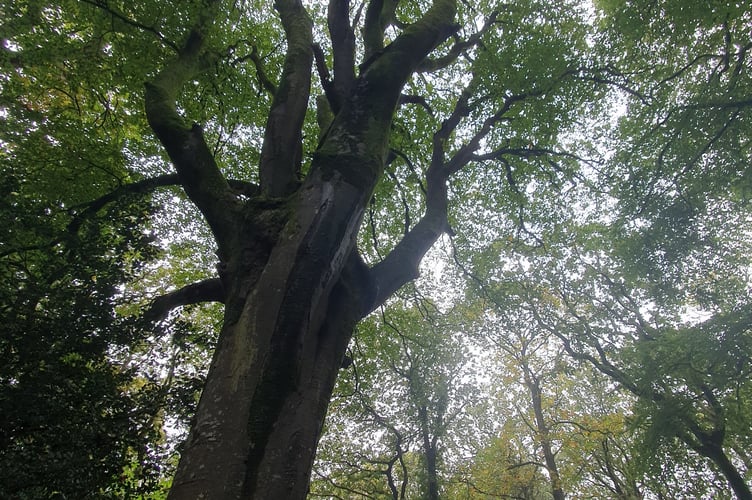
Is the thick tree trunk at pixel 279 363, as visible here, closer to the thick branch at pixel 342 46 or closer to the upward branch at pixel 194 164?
the upward branch at pixel 194 164

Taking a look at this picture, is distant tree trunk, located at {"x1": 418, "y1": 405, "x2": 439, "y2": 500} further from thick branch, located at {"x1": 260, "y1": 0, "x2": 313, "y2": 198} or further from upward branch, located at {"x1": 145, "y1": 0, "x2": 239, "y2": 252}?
upward branch, located at {"x1": 145, "y1": 0, "x2": 239, "y2": 252}

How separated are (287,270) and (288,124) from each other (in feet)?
6.54

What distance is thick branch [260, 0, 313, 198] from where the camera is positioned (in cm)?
350

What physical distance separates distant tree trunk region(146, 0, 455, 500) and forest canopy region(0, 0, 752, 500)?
19mm

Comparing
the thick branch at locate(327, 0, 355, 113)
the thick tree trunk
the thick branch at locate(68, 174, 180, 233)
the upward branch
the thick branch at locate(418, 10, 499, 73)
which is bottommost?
the thick tree trunk

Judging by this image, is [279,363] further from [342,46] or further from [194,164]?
[342,46]

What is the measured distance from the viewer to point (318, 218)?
2.60m

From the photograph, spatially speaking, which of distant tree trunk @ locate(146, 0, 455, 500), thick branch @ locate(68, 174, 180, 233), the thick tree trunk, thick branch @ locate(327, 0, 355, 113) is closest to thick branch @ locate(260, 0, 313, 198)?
distant tree trunk @ locate(146, 0, 455, 500)

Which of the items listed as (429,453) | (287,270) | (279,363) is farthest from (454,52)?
(429,453)

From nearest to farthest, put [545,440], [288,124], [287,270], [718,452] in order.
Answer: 1. [287,270]
2. [288,124]
3. [718,452]
4. [545,440]

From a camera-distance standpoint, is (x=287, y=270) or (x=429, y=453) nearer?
(x=287, y=270)

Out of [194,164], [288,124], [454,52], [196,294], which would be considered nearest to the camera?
[196,294]

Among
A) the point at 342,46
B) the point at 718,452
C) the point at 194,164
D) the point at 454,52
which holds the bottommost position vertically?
the point at 194,164

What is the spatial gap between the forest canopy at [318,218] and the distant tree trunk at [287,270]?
19mm
